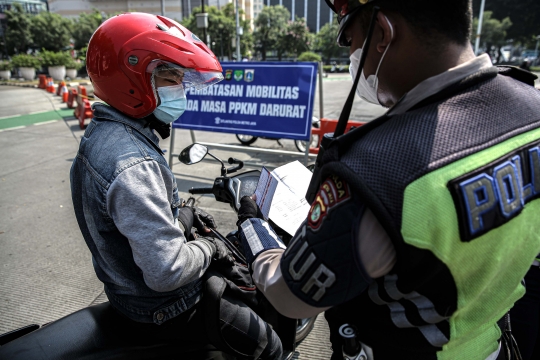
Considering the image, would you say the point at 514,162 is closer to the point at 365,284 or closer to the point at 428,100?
the point at 428,100

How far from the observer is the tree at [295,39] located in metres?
65.6

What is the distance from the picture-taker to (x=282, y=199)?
181cm

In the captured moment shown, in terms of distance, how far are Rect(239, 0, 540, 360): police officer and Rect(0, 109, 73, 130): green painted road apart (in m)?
12.3

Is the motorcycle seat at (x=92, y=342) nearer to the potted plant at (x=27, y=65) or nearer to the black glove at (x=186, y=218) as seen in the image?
the black glove at (x=186, y=218)

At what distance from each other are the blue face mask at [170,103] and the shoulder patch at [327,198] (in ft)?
3.48

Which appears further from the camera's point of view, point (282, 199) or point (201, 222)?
point (201, 222)

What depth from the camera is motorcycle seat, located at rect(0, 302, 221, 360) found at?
1409 mm

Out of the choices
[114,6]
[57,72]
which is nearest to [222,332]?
[57,72]

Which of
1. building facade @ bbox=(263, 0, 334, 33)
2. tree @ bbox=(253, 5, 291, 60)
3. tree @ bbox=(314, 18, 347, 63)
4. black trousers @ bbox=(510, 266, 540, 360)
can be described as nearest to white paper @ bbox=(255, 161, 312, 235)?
black trousers @ bbox=(510, 266, 540, 360)

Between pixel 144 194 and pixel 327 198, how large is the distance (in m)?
0.73

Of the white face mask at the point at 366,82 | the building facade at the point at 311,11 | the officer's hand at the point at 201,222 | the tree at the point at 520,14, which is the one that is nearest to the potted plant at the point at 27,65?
the officer's hand at the point at 201,222

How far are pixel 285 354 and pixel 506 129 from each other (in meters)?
1.82

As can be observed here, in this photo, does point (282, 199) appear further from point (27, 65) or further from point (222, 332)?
point (27, 65)

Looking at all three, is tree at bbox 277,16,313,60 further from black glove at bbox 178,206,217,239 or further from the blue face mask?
the blue face mask
